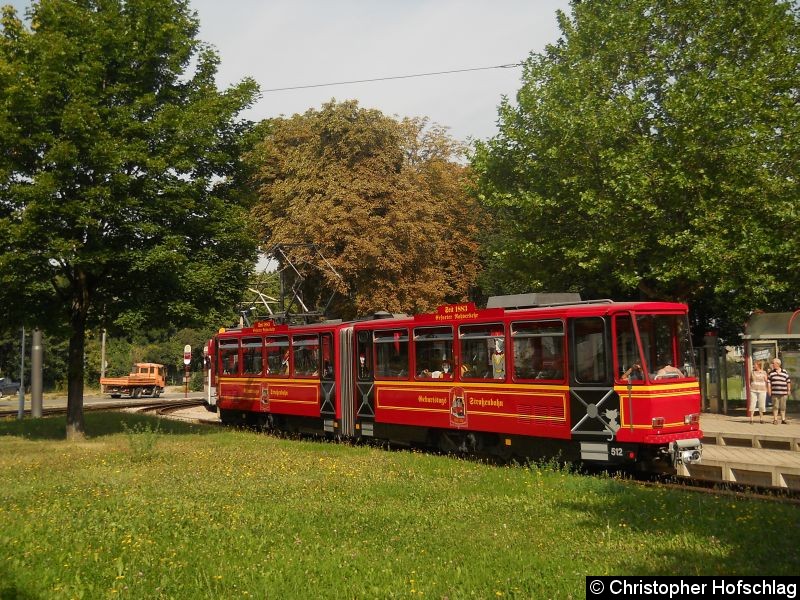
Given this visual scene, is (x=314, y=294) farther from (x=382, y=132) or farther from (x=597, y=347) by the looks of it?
(x=597, y=347)

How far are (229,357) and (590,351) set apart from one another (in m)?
14.6

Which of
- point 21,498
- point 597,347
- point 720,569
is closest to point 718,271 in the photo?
point 597,347

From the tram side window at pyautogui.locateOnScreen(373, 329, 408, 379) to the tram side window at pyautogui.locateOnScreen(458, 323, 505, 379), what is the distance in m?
2.00

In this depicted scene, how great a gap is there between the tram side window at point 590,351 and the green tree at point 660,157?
10.2 m

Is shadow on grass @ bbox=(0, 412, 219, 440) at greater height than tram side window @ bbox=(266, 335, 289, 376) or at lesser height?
lesser

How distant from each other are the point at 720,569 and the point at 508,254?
20.9 m

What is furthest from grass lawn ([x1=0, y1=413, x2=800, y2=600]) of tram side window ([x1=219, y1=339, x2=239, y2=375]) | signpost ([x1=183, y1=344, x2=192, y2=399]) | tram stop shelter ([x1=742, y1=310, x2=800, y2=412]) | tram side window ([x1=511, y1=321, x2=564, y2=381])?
signpost ([x1=183, y1=344, x2=192, y2=399])

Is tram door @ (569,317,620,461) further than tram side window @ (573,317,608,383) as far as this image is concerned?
No

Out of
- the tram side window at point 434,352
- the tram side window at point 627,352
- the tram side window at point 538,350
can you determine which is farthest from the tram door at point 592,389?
the tram side window at point 434,352

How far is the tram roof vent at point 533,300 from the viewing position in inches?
595

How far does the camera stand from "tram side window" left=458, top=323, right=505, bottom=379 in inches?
611

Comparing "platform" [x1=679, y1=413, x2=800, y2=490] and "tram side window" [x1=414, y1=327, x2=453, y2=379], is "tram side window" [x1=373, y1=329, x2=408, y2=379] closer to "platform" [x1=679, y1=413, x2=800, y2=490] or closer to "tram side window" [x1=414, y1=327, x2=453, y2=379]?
"tram side window" [x1=414, y1=327, x2=453, y2=379]

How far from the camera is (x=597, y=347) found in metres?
13.7

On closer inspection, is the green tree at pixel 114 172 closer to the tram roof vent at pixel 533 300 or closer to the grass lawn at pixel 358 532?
the grass lawn at pixel 358 532
